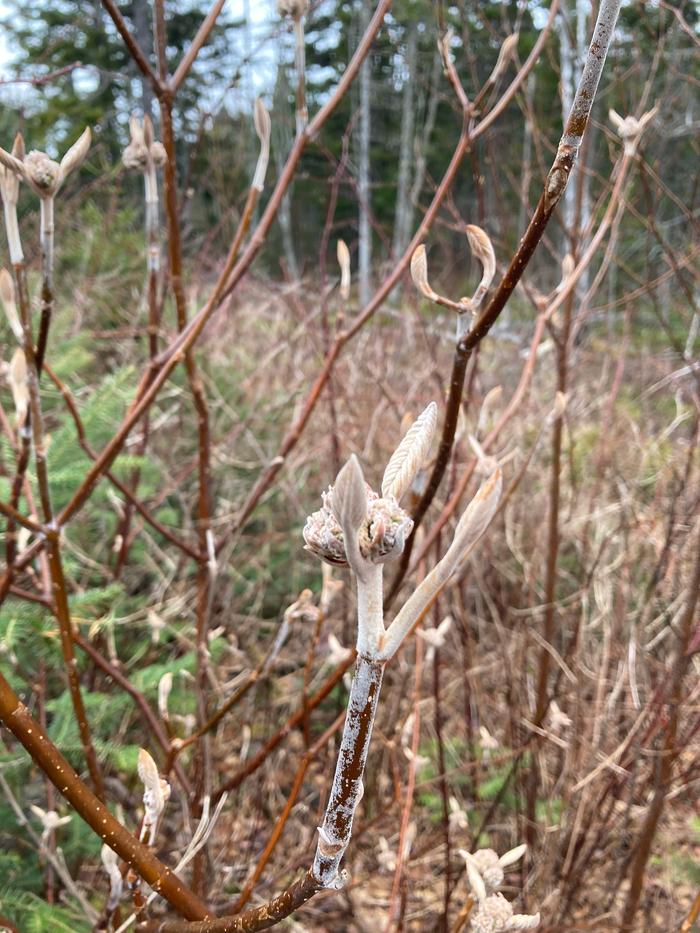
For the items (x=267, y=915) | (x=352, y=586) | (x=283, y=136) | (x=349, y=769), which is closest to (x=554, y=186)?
(x=349, y=769)

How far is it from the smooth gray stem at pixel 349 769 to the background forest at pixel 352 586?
21cm

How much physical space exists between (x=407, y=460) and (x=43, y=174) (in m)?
0.53

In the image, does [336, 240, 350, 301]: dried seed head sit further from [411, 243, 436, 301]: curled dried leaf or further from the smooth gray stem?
the smooth gray stem

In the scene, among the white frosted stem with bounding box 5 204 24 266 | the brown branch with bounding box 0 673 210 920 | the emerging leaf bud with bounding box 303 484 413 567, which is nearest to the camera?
the emerging leaf bud with bounding box 303 484 413 567

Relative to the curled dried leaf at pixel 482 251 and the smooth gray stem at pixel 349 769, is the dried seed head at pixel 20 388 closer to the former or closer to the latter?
the curled dried leaf at pixel 482 251

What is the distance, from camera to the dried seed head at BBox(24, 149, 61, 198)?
703mm

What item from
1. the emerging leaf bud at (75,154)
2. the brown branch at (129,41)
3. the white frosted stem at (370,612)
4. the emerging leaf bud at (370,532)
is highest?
the brown branch at (129,41)

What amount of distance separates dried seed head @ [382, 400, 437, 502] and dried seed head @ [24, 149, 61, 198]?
0.50m

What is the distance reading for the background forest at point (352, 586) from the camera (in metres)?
1.20

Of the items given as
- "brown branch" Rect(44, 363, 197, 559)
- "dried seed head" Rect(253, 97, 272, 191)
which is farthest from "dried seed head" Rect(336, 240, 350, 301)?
"brown branch" Rect(44, 363, 197, 559)

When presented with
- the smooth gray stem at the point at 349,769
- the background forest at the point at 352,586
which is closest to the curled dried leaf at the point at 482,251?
the background forest at the point at 352,586

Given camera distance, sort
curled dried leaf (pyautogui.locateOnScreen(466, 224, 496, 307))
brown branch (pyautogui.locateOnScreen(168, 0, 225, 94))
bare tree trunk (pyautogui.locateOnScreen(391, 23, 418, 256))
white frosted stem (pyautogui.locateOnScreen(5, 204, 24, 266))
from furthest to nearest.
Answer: bare tree trunk (pyautogui.locateOnScreen(391, 23, 418, 256))
brown branch (pyautogui.locateOnScreen(168, 0, 225, 94))
white frosted stem (pyautogui.locateOnScreen(5, 204, 24, 266))
curled dried leaf (pyautogui.locateOnScreen(466, 224, 496, 307))

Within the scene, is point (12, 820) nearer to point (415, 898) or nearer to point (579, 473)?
point (415, 898)

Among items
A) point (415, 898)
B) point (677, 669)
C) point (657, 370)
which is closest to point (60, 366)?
point (677, 669)
